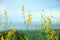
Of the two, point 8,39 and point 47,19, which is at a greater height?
point 47,19

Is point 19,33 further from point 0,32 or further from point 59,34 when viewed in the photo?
point 59,34

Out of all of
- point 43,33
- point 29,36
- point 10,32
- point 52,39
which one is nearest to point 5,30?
point 10,32

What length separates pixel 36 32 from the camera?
2.15 m

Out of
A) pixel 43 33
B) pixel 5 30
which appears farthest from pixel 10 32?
pixel 43 33

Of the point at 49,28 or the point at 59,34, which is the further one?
the point at 59,34

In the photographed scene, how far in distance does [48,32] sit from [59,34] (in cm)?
26

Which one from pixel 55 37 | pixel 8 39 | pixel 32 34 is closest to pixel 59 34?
pixel 55 37

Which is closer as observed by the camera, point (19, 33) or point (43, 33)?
point (43, 33)

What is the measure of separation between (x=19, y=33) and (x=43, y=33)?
38 cm

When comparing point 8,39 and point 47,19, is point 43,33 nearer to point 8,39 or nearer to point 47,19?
point 47,19

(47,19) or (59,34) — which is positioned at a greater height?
(47,19)

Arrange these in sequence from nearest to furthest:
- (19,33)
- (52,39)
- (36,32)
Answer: (52,39), (36,32), (19,33)

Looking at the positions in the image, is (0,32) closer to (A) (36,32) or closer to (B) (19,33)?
(B) (19,33)

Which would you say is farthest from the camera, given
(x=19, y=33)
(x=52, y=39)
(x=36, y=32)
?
(x=19, y=33)
